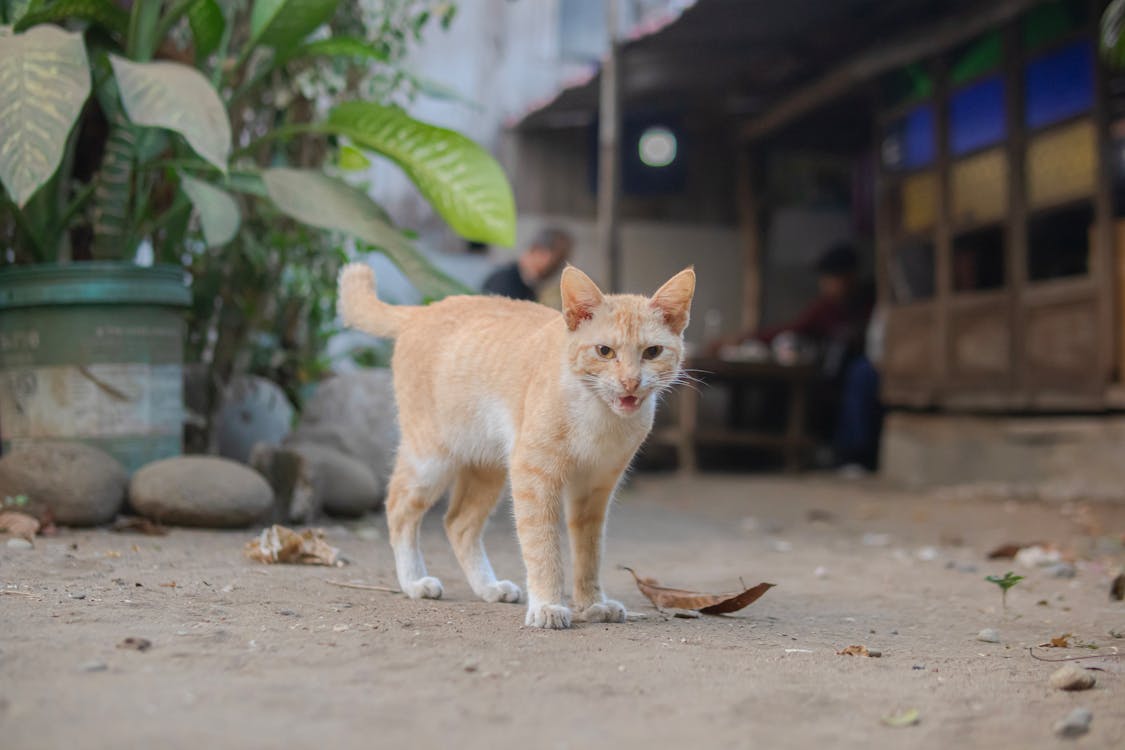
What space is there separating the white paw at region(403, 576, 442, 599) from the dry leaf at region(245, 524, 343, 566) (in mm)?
589

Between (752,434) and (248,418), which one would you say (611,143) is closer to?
(752,434)

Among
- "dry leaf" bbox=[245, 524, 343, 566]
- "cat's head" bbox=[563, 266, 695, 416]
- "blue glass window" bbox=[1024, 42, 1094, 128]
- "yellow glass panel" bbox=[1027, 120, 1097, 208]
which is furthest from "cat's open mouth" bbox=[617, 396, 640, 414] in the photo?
"blue glass window" bbox=[1024, 42, 1094, 128]

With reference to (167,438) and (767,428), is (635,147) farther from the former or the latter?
(167,438)

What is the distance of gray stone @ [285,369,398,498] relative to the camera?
578cm

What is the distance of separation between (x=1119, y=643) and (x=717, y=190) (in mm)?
9867

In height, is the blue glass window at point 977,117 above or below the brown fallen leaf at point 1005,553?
above

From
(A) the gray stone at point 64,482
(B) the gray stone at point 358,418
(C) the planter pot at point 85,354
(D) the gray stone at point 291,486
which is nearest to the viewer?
(A) the gray stone at point 64,482

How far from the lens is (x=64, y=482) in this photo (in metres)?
4.29

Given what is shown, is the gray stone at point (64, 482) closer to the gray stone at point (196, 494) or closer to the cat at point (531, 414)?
the gray stone at point (196, 494)

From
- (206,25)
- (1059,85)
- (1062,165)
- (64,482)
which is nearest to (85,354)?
(64,482)

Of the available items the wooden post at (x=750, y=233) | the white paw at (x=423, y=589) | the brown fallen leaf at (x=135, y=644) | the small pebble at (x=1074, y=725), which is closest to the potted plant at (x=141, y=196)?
the white paw at (x=423, y=589)

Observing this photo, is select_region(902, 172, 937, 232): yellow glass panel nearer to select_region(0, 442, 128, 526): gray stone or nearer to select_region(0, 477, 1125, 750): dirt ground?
select_region(0, 477, 1125, 750): dirt ground

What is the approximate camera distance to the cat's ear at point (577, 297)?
3018 mm

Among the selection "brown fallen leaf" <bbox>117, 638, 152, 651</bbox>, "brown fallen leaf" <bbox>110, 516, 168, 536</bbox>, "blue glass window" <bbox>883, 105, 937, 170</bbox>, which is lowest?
"brown fallen leaf" <bbox>110, 516, 168, 536</bbox>
